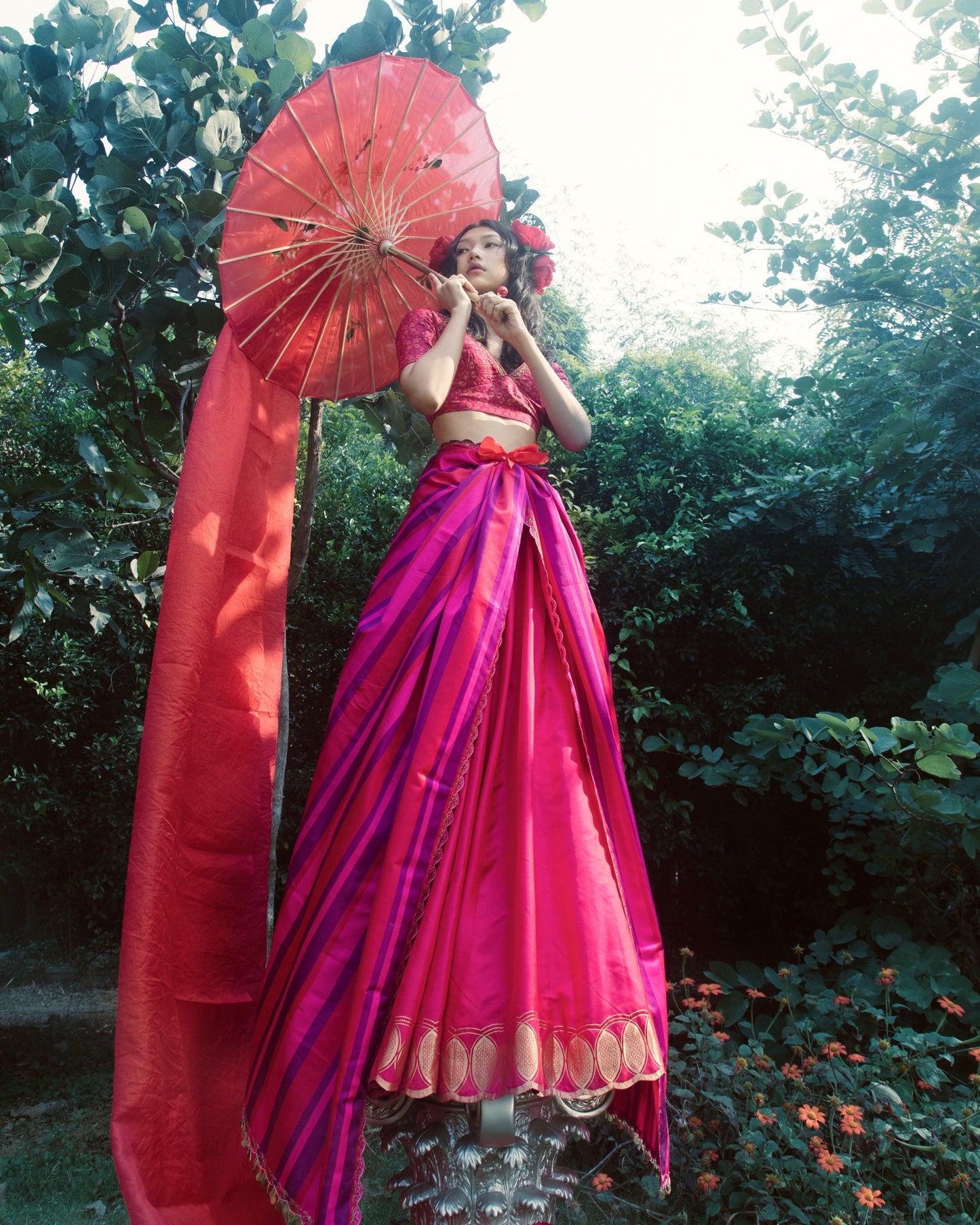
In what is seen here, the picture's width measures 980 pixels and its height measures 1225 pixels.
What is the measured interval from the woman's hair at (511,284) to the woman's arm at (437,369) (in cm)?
21

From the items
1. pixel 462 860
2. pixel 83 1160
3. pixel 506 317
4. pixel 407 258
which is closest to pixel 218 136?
pixel 407 258

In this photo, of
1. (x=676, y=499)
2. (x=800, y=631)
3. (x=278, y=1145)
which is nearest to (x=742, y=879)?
(x=800, y=631)

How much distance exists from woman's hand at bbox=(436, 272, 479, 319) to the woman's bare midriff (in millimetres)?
204

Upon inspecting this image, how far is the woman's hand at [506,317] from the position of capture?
1.75m

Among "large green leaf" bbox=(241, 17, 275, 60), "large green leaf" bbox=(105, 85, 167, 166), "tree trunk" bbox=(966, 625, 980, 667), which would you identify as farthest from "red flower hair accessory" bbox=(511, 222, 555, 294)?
"tree trunk" bbox=(966, 625, 980, 667)

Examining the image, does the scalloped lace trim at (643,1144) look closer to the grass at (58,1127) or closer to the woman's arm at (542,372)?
the woman's arm at (542,372)

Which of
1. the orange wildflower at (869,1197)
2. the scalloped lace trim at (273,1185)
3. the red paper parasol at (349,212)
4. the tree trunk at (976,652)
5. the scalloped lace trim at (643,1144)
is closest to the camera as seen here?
the scalloped lace trim at (273,1185)

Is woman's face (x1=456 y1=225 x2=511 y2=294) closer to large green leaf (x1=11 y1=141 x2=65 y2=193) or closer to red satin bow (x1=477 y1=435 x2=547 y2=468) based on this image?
red satin bow (x1=477 y1=435 x2=547 y2=468)

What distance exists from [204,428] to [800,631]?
7.09 ft

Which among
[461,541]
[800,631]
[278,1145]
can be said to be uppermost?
[800,631]

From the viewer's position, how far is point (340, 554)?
11.3 ft

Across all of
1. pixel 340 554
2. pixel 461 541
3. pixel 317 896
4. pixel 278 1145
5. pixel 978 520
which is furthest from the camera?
pixel 340 554

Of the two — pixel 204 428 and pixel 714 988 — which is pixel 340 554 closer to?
pixel 204 428

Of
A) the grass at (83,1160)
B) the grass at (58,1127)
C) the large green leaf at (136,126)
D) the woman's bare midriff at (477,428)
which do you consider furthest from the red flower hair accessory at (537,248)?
the grass at (58,1127)
